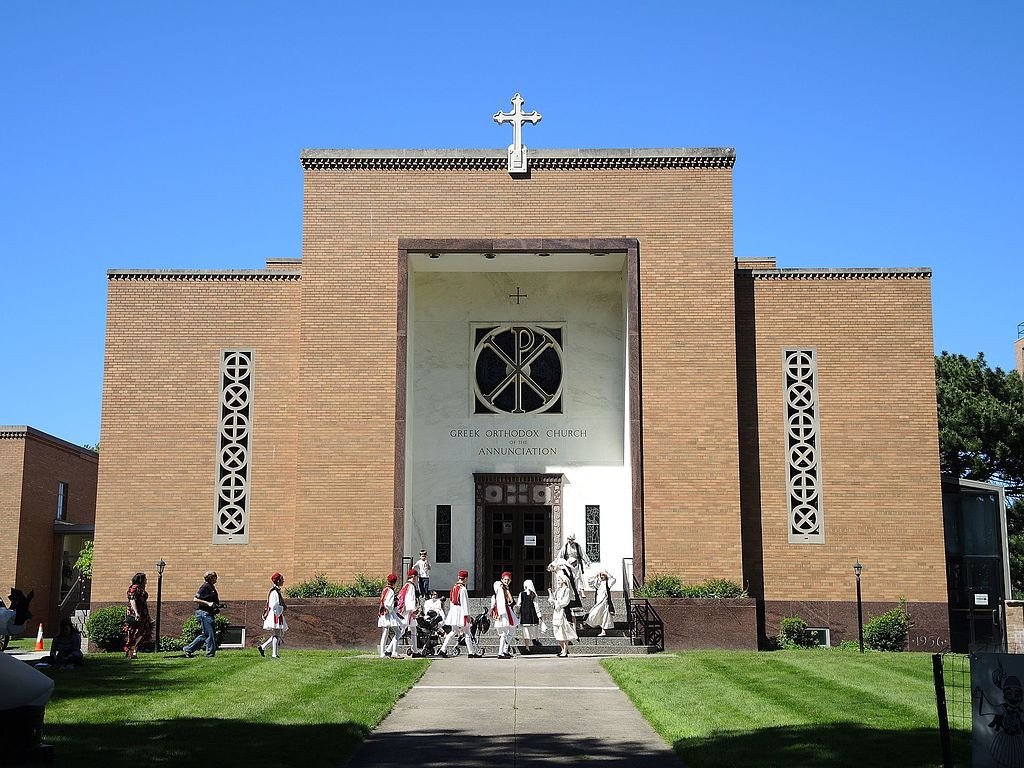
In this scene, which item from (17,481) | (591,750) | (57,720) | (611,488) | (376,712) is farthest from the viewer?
(17,481)

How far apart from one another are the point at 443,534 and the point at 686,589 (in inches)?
255

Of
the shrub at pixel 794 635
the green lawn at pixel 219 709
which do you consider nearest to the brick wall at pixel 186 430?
the green lawn at pixel 219 709

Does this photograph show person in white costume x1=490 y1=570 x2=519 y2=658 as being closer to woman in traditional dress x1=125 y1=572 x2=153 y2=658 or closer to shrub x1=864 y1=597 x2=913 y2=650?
woman in traditional dress x1=125 y1=572 x2=153 y2=658

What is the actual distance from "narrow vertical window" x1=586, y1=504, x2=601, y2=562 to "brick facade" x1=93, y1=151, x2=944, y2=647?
2959 millimetres

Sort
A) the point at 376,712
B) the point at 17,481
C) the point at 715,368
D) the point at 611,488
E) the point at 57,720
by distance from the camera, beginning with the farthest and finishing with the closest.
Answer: the point at 17,481
the point at 611,488
the point at 715,368
the point at 376,712
the point at 57,720

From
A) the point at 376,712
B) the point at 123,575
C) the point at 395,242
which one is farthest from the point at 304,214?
the point at 376,712

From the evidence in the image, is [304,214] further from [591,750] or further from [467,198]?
[591,750]

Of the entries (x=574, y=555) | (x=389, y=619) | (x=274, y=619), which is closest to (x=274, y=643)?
(x=274, y=619)

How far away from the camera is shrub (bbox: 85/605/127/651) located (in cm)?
2431

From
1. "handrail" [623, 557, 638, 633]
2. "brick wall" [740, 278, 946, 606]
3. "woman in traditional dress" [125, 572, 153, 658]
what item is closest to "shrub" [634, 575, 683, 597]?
"handrail" [623, 557, 638, 633]

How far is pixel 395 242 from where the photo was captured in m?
26.3

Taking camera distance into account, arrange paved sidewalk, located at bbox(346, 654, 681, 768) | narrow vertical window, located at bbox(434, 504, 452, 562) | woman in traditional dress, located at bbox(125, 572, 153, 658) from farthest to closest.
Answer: narrow vertical window, located at bbox(434, 504, 452, 562), woman in traditional dress, located at bbox(125, 572, 153, 658), paved sidewalk, located at bbox(346, 654, 681, 768)

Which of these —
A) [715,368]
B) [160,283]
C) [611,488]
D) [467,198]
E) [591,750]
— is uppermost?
[467,198]

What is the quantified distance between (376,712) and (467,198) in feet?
50.3
